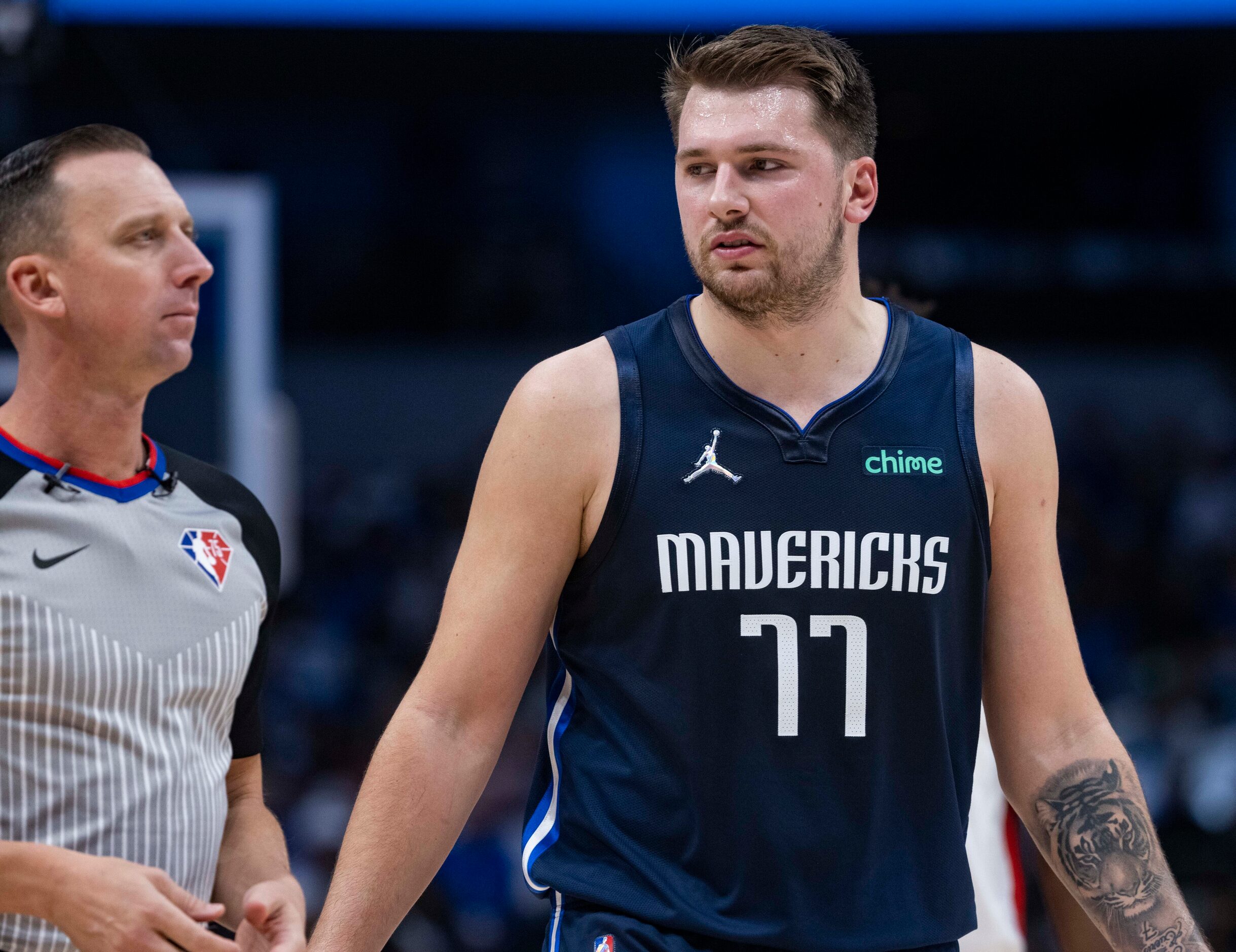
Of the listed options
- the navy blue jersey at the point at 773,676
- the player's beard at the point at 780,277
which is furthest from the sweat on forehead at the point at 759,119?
the navy blue jersey at the point at 773,676

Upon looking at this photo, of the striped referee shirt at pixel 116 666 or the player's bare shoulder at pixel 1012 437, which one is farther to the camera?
the player's bare shoulder at pixel 1012 437

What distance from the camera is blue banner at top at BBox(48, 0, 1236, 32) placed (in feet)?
30.2

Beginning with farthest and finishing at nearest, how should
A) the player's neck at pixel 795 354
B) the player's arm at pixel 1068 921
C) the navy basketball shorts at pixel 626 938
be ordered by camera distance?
the player's arm at pixel 1068 921 < the player's neck at pixel 795 354 < the navy basketball shorts at pixel 626 938

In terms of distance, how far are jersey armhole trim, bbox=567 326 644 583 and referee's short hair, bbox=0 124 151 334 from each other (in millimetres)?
1078

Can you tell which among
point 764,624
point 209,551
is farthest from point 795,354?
point 209,551

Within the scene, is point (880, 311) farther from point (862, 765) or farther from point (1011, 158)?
point (1011, 158)

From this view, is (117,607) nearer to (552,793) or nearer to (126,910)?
(126,910)

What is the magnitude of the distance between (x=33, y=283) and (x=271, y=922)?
1.23 metres

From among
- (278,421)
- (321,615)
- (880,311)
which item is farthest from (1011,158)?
(880,311)

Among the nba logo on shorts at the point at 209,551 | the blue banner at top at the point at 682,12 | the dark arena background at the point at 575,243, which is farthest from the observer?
the dark arena background at the point at 575,243

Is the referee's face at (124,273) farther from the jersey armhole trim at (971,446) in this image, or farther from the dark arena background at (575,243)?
the dark arena background at (575,243)

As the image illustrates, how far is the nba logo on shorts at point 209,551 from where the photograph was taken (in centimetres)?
280

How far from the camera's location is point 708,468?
2598mm

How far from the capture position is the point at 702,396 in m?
2.67
